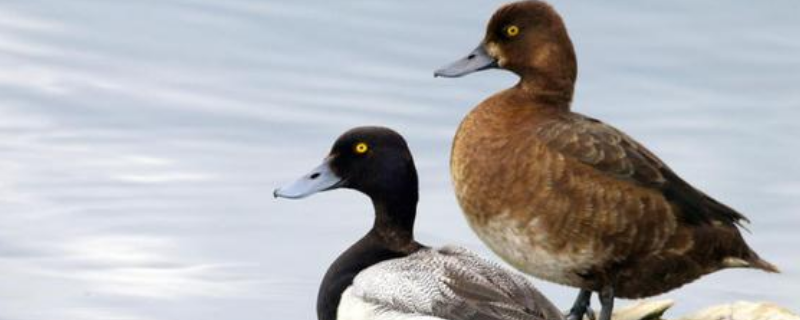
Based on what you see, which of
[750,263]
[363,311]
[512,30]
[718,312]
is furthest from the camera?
[718,312]

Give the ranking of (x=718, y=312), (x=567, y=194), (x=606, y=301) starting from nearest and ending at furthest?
(x=567, y=194)
(x=606, y=301)
(x=718, y=312)

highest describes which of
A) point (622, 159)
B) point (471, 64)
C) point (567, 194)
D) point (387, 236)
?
point (471, 64)

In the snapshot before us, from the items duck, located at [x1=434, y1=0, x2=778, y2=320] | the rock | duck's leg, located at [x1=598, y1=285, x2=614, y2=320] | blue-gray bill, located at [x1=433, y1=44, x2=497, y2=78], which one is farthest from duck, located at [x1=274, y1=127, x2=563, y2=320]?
the rock

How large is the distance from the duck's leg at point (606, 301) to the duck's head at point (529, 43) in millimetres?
1119

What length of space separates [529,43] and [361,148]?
0.99 metres

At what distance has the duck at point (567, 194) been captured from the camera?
14.4m

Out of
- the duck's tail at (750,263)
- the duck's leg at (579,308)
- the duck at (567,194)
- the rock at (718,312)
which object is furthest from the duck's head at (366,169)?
the duck's tail at (750,263)

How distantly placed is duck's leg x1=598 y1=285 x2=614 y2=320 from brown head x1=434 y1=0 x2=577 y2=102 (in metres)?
1.04

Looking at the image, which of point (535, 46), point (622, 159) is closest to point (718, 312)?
point (622, 159)

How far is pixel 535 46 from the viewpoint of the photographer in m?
15.0

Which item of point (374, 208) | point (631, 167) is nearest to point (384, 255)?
point (374, 208)

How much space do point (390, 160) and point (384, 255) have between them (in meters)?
0.45

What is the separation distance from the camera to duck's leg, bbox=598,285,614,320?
14578mm

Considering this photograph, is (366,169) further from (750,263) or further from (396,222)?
(750,263)
